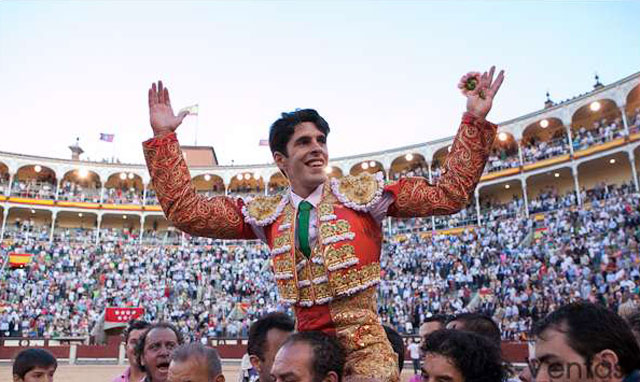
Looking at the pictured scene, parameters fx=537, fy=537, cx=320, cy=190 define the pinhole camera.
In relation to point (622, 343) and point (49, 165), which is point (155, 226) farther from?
point (622, 343)

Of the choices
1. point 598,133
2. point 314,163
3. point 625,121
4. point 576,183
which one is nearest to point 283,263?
point 314,163

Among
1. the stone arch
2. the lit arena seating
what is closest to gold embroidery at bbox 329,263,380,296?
the lit arena seating

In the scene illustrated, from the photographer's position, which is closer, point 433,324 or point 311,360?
point 311,360

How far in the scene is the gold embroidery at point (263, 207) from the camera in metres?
2.50

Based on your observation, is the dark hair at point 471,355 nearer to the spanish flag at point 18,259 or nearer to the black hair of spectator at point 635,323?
the black hair of spectator at point 635,323

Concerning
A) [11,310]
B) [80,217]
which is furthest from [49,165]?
[11,310]

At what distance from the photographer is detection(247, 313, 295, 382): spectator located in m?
3.20

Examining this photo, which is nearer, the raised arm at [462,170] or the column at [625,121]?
the raised arm at [462,170]

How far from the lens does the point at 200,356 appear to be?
122 inches

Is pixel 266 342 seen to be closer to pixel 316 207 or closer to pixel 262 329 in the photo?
pixel 262 329

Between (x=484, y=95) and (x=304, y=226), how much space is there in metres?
0.97

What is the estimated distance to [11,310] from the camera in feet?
73.7

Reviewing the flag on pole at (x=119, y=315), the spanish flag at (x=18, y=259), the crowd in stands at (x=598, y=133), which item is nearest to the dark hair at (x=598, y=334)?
the flag on pole at (x=119, y=315)

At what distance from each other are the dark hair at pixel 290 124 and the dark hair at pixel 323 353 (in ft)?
2.70
